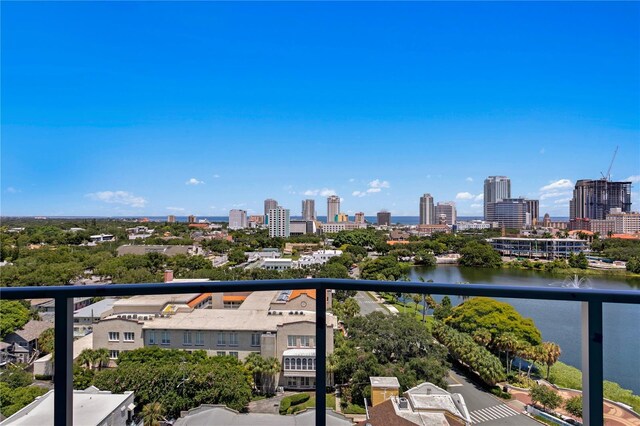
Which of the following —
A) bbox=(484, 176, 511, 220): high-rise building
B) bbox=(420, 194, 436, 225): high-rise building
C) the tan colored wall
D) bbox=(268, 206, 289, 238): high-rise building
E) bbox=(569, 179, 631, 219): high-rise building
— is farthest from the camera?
bbox=(268, 206, 289, 238): high-rise building

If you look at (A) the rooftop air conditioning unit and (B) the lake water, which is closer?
(B) the lake water

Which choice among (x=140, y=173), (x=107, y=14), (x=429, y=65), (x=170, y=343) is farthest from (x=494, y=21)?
(x=140, y=173)

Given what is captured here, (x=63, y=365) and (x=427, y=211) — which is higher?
(x=427, y=211)

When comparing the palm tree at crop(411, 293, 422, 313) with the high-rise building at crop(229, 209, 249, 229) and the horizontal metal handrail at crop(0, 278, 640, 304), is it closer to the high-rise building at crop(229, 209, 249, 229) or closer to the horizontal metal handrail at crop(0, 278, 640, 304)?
the horizontal metal handrail at crop(0, 278, 640, 304)

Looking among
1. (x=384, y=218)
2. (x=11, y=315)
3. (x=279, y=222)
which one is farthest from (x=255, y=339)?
(x=279, y=222)

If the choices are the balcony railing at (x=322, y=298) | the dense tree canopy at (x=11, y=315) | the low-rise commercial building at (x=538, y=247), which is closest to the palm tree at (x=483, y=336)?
the balcony railing at (x=322, y=298)

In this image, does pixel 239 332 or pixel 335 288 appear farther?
pixel 239 332

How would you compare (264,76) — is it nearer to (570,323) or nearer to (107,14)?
(107,14)

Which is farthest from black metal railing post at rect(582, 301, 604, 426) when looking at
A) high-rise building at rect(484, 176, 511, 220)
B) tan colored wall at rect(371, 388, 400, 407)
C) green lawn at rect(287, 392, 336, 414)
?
high-rise building at rect(484, 176, 511, 220)

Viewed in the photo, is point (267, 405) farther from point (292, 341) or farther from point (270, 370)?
point (292, 341)
